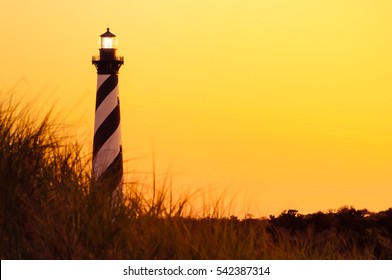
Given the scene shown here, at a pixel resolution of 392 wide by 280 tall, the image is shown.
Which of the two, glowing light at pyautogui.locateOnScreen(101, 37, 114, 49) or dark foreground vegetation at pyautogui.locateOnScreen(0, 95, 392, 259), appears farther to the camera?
glowing light at pyautogui.locateOnScreen(101, 37, 114, 49)

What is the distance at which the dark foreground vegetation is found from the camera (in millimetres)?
6551

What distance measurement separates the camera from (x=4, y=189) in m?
6.97

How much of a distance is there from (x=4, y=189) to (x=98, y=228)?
94 cm

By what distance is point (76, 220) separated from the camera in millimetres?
6719

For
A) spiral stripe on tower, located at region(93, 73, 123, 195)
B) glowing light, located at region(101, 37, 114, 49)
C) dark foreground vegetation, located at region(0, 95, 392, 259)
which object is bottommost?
dark foreground vegetation, located at region(0, 95, 392, 259)

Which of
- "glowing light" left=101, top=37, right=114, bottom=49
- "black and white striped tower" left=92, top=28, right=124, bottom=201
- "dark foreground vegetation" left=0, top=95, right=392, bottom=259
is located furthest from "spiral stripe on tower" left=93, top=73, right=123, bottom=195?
"dark foreground vegetation" left=0, top=95, right=392, bottom=259

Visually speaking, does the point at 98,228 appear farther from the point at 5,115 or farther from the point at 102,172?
the point at 5,115

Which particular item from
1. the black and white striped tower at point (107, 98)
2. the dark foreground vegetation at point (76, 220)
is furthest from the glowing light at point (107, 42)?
the dark foreground vegetation at point (76, 220)

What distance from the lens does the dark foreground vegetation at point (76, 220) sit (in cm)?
655

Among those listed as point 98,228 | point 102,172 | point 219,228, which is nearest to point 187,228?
point 219,228

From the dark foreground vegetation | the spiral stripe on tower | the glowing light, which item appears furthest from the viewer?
the glowing light

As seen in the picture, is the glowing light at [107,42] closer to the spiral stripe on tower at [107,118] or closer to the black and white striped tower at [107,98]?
the black and white striped tower at [107,98]

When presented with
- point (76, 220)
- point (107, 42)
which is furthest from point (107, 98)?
point (76, 220)

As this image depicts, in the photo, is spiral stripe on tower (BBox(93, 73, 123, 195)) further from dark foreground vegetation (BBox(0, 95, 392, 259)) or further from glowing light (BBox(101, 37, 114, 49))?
dark foreground vegetation (BBox(0, 95, 392, 259))
